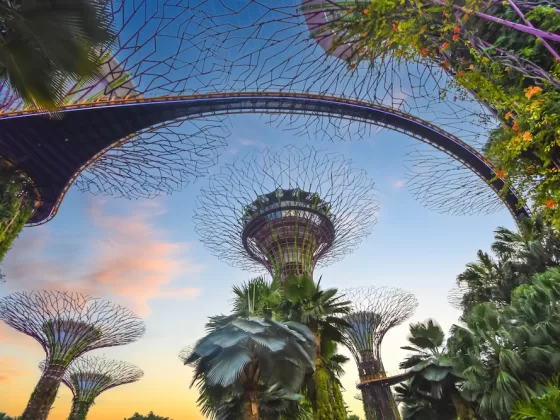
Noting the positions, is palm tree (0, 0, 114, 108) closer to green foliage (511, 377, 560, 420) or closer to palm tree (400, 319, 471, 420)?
green foliage (511, 377, 560, 420)

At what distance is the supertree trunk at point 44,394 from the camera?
60.0 feet

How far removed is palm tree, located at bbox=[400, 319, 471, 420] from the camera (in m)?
10.6

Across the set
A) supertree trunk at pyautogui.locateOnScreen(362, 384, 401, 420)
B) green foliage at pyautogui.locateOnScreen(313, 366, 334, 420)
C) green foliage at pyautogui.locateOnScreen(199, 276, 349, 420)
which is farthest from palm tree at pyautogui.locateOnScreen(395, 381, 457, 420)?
supertree trunk at pyautogui.locateOnScreen(362, 384, 401, 420)

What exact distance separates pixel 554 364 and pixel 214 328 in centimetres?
816

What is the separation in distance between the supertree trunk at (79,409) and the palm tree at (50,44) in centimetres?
2745

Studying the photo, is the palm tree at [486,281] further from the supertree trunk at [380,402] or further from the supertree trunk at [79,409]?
the supertree trunk at [79,409]

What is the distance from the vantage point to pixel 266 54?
5555 millimetres

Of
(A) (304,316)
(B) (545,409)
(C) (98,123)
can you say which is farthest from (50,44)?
(C) (98,123)

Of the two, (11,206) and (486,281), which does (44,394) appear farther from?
(486,281)

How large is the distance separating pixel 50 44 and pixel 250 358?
645cm

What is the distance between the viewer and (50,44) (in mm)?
4332

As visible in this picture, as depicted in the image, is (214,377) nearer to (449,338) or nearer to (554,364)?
(554,364)

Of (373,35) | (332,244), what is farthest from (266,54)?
(332,244)

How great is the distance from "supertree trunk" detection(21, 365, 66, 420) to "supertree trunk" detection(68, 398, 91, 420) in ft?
19.8
